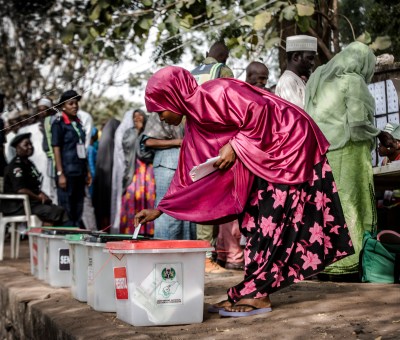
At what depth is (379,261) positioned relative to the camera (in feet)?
20.8

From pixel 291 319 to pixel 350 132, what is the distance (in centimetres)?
226

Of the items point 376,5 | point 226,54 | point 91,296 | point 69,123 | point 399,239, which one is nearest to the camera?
point 91,296

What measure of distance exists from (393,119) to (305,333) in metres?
3.95

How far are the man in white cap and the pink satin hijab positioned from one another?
5.57 feet

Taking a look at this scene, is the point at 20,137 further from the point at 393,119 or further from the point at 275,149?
the point at 275,149

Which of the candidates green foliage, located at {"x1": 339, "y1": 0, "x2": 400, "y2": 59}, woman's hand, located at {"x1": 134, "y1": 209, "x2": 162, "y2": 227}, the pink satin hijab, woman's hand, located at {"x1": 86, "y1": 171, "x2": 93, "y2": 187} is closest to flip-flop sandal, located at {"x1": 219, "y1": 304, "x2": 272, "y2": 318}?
the pink satin hijab

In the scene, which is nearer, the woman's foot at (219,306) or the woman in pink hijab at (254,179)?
the woman in pink hijab at (254,179)

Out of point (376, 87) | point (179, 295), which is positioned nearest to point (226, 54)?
point (376, 87)

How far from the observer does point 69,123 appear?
33.2 feet

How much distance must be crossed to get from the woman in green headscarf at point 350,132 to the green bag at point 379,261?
0.10 metres

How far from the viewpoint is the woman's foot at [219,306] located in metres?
5.02

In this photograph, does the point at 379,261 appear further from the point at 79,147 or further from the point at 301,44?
the point at 79,147

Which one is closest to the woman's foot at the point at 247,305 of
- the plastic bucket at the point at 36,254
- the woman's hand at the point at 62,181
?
the plastic bucket at the point at 36,254

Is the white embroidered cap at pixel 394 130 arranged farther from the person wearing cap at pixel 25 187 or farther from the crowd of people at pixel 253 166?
the person wearing cap at pixel 25 187
